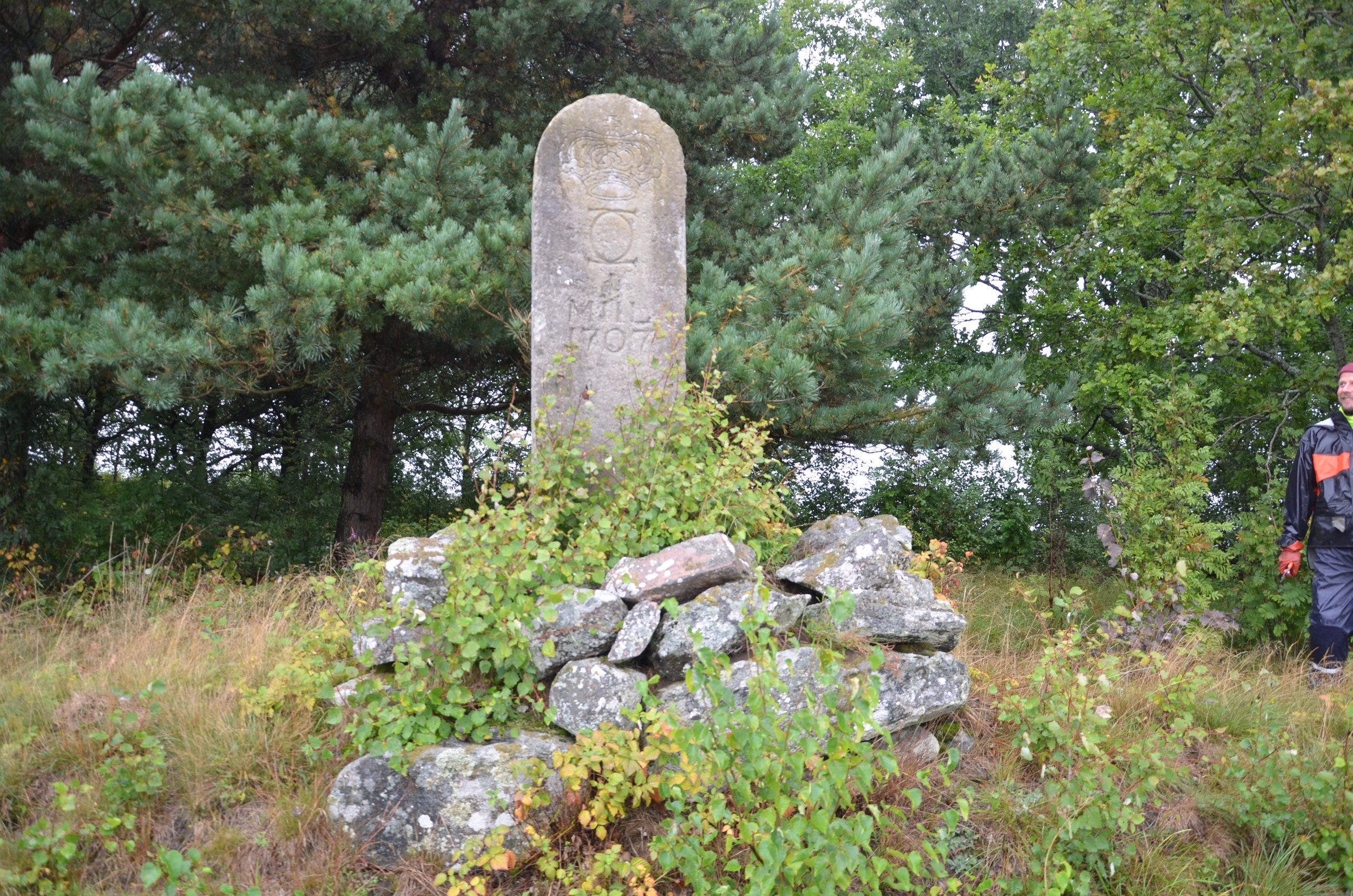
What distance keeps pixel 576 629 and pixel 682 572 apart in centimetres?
45

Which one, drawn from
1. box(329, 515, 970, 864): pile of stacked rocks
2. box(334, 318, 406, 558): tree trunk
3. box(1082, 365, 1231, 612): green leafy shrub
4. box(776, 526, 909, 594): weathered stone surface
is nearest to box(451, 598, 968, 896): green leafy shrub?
box(329, 515, 970, 864): pile of stacked rocks

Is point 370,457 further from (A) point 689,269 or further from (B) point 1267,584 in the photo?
(B) point 1267,584

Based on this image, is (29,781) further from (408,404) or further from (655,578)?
(408,404)

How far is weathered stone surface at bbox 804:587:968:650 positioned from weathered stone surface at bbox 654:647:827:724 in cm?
33

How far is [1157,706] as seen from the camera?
12.8 feet

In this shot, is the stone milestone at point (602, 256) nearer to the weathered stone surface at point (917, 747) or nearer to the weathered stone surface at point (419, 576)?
the weathered stone surface at point (419, 576)

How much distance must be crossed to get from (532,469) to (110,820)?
1993 millimetres

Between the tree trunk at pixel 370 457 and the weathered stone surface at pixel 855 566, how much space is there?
4.74 m

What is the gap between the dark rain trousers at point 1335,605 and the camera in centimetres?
520

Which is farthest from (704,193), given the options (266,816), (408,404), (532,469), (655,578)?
(266,816)

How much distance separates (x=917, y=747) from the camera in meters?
3.48

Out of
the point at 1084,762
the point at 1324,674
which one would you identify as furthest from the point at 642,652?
the point at 1324,674

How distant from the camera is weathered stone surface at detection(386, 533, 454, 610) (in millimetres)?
3564

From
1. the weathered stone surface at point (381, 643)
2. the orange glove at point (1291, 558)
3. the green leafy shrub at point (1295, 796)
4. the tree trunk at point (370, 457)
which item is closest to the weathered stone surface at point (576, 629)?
the weathered stone surface at point (381, 643)
